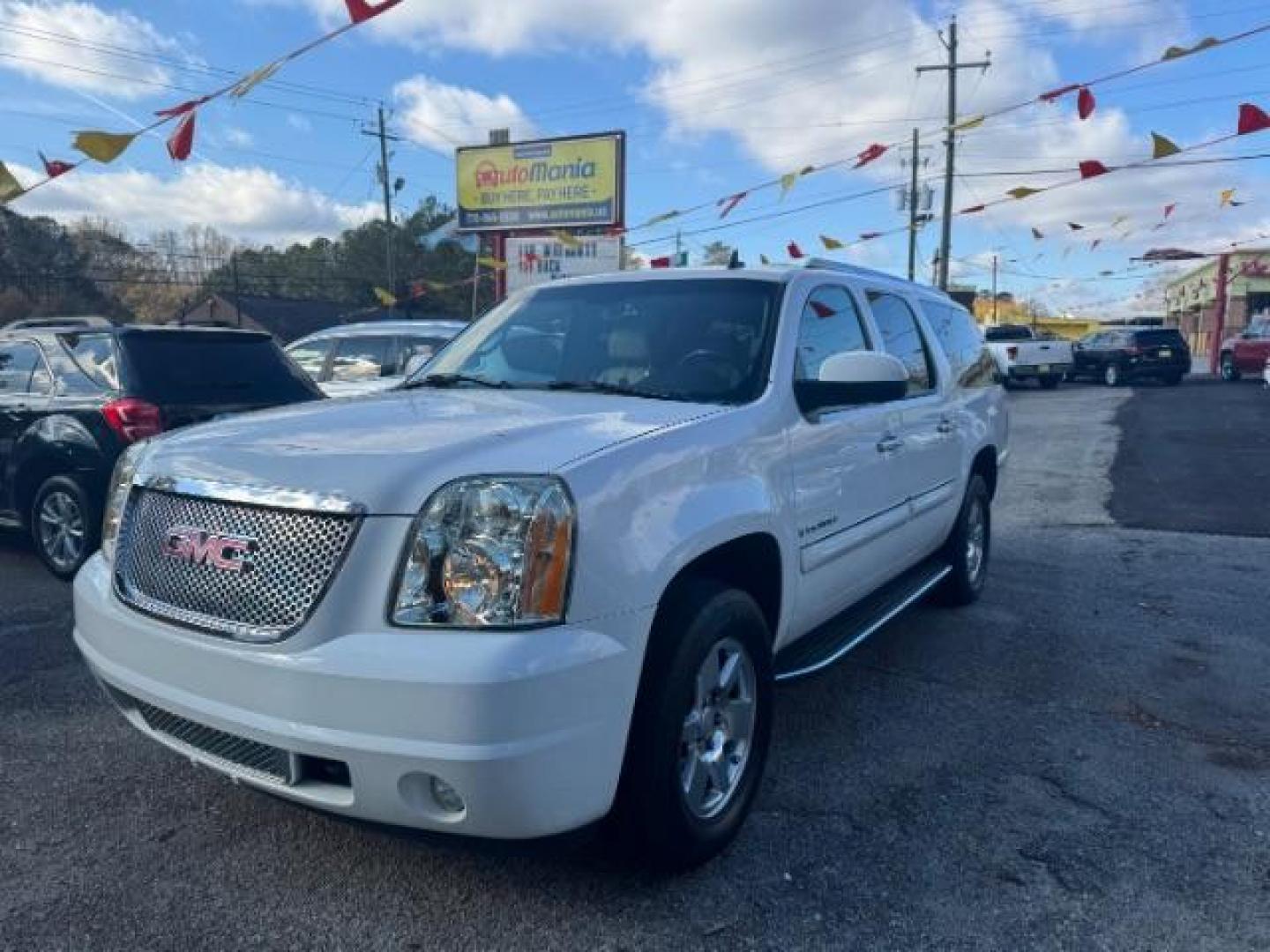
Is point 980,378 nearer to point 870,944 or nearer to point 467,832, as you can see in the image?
point 870,944

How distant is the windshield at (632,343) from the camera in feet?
11.5

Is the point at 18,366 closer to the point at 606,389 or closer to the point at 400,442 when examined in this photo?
the point at 606,389

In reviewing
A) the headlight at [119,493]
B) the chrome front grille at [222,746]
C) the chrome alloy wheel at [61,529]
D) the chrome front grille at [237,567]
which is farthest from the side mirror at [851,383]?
the chrome alloy wheel at [61,529]

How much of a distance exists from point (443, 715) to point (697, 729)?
0.90 metres

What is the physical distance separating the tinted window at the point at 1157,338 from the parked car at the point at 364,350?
78.2ft

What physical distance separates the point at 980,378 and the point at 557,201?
677 inches

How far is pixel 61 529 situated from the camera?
20.8 ft

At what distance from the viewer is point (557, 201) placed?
2183 cm

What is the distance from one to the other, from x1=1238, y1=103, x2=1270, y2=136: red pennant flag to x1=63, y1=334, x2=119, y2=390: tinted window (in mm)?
7466

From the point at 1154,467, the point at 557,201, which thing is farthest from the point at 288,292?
the point at 1154,467

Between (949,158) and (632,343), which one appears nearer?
(632,343)

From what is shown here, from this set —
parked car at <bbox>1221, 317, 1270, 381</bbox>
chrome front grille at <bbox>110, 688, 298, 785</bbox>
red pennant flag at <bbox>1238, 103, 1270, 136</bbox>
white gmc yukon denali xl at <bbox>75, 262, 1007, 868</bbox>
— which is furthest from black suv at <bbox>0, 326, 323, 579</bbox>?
parked car at <bbox>1221, 317, 1270, 381</bbox>

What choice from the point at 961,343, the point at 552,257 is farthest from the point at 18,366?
the point at 552,257

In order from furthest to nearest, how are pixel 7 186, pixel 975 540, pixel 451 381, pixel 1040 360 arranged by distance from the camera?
1. pixel 1040 360
2. pixel 975 540
3. pixel 7 186
4. pixel 451 381
